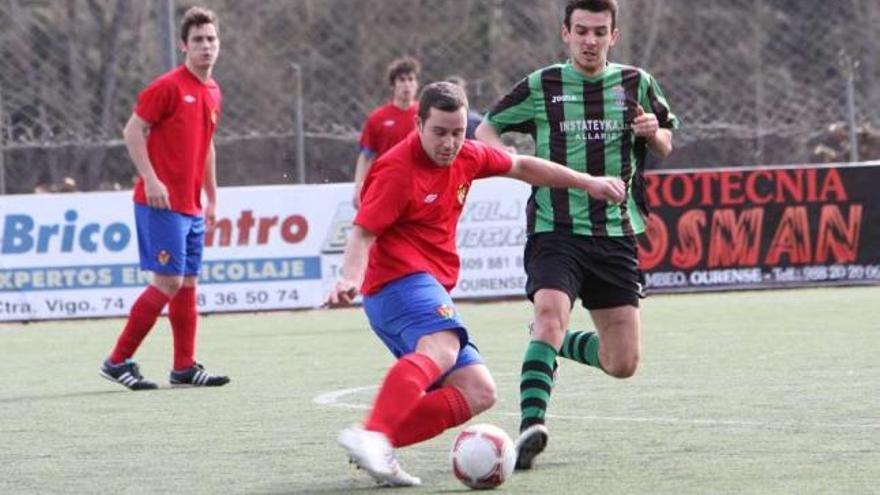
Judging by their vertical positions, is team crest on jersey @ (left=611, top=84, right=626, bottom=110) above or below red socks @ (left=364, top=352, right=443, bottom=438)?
above

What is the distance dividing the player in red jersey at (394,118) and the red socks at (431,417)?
7429 mm

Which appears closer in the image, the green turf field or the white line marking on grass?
the green turf field

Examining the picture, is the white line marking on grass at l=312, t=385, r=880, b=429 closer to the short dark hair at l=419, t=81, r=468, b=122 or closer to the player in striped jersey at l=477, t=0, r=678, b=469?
the player in striped jersey at l=477, t=0, r=678, b=469

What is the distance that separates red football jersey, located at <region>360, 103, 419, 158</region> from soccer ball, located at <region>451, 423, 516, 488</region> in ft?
25.9

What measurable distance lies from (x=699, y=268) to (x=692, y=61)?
9.86ft

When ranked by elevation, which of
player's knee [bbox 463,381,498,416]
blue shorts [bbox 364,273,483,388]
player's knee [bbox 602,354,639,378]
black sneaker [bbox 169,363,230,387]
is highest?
blue shorts [bbox 364,273,483,388]

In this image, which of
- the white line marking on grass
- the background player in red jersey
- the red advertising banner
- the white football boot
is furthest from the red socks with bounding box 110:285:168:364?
the red advertising banner

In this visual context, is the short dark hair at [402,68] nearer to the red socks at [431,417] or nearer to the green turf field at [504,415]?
the green turf field at [504,415]

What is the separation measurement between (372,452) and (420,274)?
2.52 feet

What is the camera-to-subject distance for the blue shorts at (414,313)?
635 centimetres

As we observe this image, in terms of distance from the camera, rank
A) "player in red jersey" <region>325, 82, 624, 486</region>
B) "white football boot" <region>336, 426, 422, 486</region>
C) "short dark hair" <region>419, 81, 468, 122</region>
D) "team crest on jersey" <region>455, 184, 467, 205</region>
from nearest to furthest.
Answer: "white football boot" <region>336, 426, 422, 486</region>, "player in red jersey" <region>325, 82, 624, 486</region>, "short dark hair" <region>419, 81, 468, 122</region>, "team crest on jersey" <region>455, 184, 467, 205</region>

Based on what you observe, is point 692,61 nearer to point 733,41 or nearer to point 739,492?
point 733,41

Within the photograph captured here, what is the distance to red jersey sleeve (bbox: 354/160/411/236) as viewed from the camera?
6.30m

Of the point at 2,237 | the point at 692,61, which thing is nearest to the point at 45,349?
the point at 2,237
